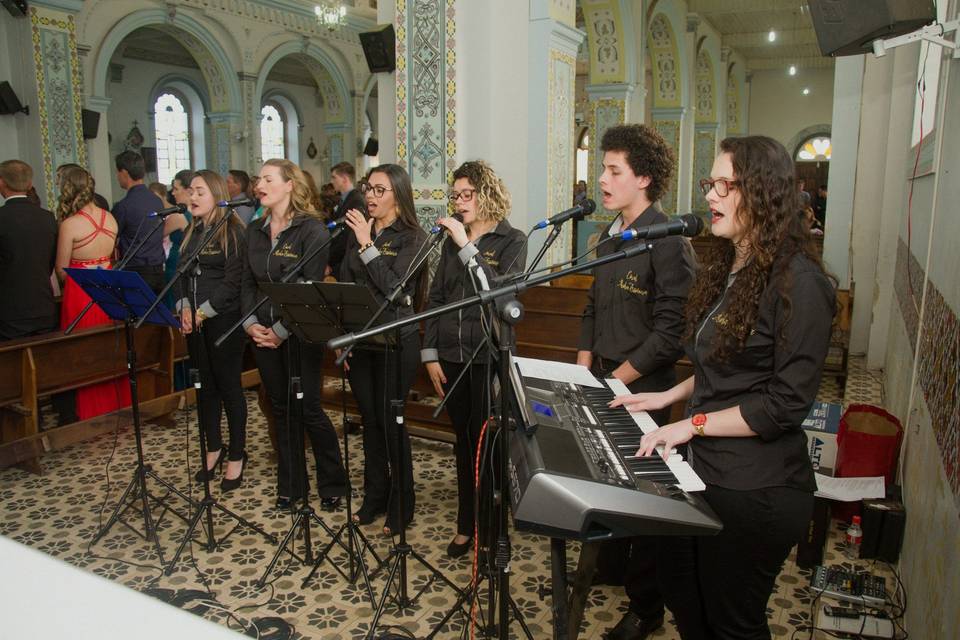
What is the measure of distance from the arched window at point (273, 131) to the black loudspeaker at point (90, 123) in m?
8.03

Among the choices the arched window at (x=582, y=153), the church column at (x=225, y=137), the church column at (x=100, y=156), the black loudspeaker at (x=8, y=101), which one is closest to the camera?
the black loudspeaker at (x=8, y=101)

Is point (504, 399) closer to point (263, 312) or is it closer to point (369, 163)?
point (263, 312)

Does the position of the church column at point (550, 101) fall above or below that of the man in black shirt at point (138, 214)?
above

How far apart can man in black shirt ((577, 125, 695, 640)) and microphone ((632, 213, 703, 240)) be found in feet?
2.32

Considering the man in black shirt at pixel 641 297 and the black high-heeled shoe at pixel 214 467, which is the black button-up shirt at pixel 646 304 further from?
the black high-heeled shoe at pixel 214 467

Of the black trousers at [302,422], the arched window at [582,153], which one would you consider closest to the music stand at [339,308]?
the black trousers at [302,422]

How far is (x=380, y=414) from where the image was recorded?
3.53 metres

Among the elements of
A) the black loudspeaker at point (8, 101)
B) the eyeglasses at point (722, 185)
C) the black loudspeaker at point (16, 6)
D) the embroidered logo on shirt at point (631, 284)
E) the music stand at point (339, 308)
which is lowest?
the music stand at point (339, 308)

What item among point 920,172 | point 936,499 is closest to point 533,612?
point 936,499

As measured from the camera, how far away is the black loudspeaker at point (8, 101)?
8.23 metres

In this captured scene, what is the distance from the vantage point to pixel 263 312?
3.66 metres

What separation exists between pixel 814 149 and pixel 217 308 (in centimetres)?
2055

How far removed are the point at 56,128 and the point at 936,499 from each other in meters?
9.31

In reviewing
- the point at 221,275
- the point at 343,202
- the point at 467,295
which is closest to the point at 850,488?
the point at 467,295
